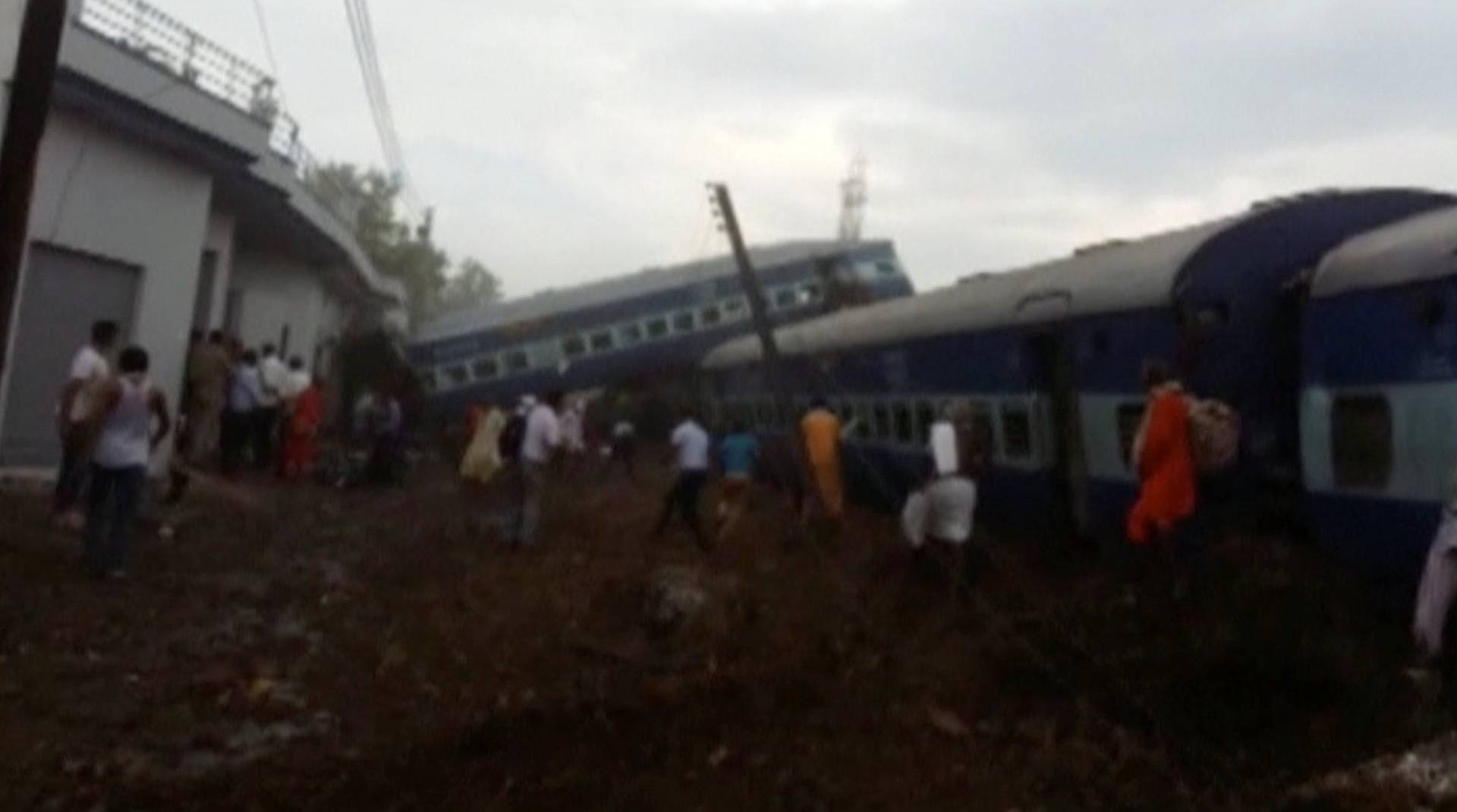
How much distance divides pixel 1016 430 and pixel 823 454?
287 centimetres

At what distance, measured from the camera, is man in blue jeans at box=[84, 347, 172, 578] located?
30.1 ft

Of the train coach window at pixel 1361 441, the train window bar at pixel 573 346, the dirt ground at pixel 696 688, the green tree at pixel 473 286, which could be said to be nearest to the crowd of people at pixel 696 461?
the dirt ground at pixel 696 688

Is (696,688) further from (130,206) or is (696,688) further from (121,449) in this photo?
(130,206)

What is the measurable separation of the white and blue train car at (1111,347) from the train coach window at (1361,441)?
94cm

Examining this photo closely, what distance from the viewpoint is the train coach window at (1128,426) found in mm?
9789

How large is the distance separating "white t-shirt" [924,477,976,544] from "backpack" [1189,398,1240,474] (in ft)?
6.48

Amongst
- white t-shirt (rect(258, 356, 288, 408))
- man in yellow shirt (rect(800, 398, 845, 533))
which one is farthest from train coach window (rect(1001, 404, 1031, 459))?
white t-shirt (rect(258, 356, 288, 408))

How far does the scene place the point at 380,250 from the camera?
186 ft

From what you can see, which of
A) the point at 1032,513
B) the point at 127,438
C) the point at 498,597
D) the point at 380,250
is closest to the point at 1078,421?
the point at 1032,513

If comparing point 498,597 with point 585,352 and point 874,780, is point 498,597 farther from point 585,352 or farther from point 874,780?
point 585,352

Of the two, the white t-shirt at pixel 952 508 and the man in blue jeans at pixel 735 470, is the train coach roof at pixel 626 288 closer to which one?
the man in blue jeans at pixel 735 470

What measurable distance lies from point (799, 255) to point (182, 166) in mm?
15343

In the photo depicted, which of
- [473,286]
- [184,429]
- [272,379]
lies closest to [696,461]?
[184,429]

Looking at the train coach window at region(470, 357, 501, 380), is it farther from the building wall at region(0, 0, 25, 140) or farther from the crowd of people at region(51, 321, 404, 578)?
the building wall at region(0, 0, 25, 140)
